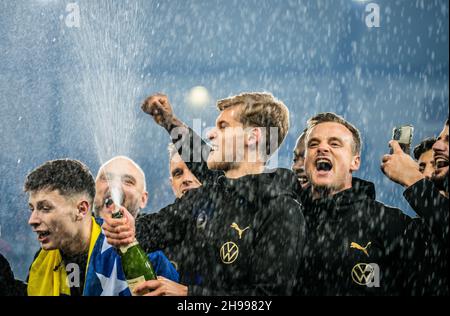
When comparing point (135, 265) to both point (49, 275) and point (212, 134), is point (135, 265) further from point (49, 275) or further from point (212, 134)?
point (212, 134)

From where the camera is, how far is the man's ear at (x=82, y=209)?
11.0 feet

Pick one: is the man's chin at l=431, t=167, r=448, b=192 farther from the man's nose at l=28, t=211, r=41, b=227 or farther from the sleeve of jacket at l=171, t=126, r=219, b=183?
the man's nose at l=28, t=211, r=41, b=227

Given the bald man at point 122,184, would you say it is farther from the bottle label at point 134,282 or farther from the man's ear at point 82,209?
the bottle label at point 134,282

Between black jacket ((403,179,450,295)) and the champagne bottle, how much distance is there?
4.99 feet

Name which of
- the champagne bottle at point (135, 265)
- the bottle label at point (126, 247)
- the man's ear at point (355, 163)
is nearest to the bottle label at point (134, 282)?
the champagne bottle at point (135, 265)

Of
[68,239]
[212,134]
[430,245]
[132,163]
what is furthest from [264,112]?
[68,239]

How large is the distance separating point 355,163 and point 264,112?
634 mm

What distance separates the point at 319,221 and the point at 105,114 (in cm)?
148

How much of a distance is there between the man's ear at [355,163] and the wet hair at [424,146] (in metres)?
0.34

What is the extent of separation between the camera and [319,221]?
312 cm

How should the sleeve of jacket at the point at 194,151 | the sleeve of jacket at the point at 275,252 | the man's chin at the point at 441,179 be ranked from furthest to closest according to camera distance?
the sleeve of jacket at the point at 194,151, the man's chin at the point at 441,179, the sleeve of jacket at the point at 275,252

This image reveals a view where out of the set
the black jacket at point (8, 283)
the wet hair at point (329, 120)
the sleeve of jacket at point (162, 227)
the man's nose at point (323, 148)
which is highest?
the wet hair at point (329, 120)

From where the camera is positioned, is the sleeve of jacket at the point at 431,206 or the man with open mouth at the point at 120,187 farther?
the man with open mouth at the point at 120,187

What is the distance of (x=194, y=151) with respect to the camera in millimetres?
3359
